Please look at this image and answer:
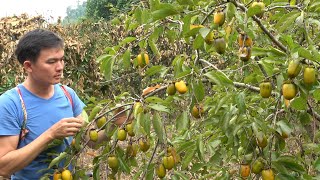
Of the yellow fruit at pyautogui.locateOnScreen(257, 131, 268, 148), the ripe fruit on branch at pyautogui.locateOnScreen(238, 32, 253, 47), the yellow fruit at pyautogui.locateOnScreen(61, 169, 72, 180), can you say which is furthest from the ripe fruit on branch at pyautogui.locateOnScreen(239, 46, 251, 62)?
the yellow fruit at pyautogui.locateOnScreen(61, 169, 72, 180)

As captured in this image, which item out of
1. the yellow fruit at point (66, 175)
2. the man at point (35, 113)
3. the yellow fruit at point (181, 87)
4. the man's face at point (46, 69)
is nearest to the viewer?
the yellow fruit at point (181, 87)

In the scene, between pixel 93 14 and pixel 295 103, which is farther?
pixel 93 14

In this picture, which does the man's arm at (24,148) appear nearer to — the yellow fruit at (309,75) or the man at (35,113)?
the man at (35,113)

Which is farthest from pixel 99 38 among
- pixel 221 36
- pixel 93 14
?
pixel 93 14

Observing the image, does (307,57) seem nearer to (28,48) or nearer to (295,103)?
(295,103)

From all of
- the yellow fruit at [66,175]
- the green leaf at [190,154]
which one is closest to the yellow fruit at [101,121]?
the yellow fruit at [66,175]

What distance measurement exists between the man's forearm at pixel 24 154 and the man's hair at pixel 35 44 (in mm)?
368

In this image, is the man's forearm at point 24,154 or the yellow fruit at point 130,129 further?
the man's forearm at point 24,154

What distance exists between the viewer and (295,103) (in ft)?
4.66

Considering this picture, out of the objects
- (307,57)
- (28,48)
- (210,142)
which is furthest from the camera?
(28,48)

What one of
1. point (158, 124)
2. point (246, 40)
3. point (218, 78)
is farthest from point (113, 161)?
point (246, 40)

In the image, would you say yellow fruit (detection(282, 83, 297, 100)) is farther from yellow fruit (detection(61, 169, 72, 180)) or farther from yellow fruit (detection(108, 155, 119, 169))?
yellow fruit (detection(61, 169, 72, 180))

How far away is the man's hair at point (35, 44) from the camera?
80.0 inches

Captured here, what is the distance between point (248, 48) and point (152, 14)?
0.33 meters
